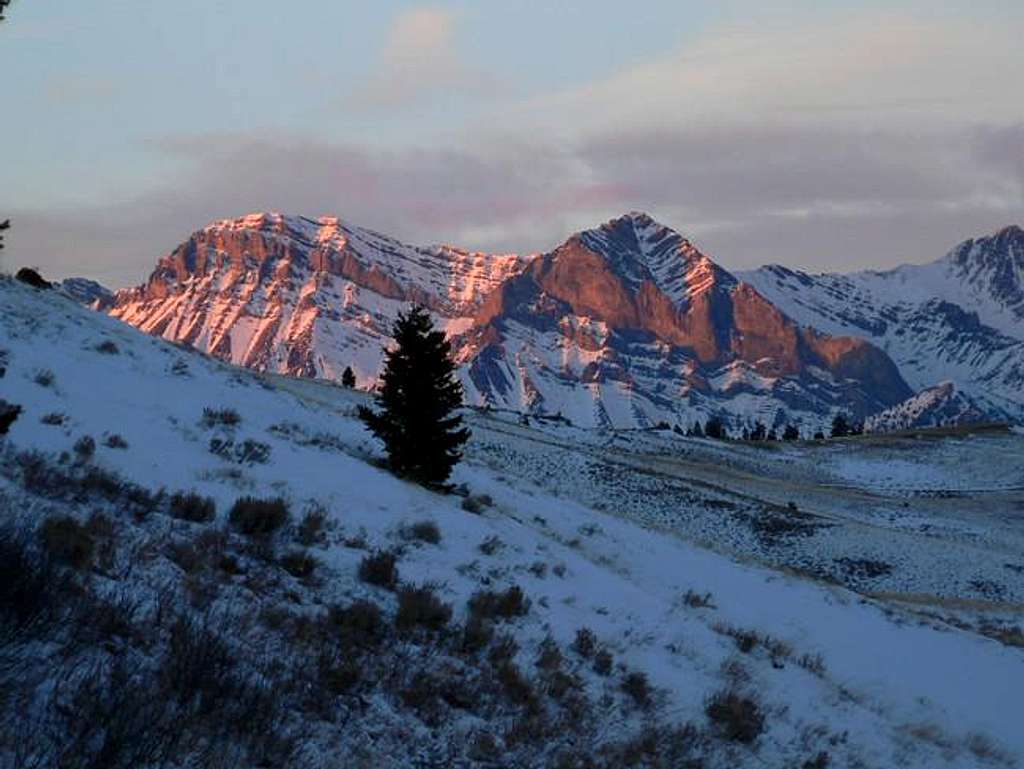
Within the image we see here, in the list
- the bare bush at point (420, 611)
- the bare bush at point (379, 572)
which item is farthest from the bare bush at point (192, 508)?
the bare bush at point (420, 611)

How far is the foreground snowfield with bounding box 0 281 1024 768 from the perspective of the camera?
41.6 ft

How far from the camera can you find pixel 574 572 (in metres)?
16.2

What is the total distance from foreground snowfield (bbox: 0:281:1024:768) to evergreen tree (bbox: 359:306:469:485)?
1015mm

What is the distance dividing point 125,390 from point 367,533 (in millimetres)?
8429

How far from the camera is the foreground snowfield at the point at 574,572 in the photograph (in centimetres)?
1268

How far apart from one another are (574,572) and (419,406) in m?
6.86

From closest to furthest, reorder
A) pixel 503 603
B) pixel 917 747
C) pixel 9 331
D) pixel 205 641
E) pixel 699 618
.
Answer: pixel 205 641
pixel 503 603
pixel 917 747
pixel 699 618
pixel 9 331

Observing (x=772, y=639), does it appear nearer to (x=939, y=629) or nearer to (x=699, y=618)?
(x=699, y=618)

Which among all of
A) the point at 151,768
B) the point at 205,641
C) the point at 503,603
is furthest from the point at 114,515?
the point at 151,768

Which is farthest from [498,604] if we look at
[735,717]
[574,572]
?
[574,572]

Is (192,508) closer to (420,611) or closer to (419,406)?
(420,611)

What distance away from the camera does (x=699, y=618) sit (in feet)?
54.0

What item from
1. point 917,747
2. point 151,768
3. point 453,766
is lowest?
Result: point 917,747

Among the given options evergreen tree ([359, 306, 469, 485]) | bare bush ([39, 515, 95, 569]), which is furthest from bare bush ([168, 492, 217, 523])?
evergreen tree ([359, 306, 469, 485])
